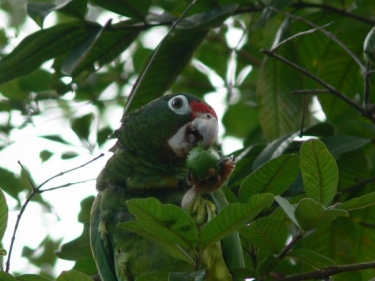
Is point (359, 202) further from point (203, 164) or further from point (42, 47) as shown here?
point (42, 47)

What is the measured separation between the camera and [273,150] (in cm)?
188

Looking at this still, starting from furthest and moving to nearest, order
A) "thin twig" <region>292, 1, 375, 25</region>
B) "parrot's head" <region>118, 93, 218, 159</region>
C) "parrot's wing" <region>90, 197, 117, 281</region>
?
"thin twig" <region>292, 1, 375, 25</region>, "parrot's head" <region>118, 93, 218, 159</region>, "parrot's wing" <region>90, 197, 117, 281</region>

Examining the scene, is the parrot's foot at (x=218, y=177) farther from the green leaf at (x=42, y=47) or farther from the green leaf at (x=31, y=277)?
the green leaf at (x=42, y=47)

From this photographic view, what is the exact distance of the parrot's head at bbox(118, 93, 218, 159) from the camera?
74.5 inches

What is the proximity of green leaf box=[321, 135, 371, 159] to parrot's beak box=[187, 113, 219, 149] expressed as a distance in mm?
320

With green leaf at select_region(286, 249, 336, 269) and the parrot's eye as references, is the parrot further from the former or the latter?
green leaf at select_region(286, 249, 336, 269)

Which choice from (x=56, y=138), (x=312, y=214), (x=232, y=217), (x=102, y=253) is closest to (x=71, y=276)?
(x=232, y=217)

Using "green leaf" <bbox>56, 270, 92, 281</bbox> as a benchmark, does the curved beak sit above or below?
above

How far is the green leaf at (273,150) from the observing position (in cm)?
184

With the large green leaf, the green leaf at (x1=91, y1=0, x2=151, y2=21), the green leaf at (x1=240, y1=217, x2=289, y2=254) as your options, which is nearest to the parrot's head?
the large green leaf

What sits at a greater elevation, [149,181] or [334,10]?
[334,10]

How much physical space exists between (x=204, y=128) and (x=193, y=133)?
0.08 metres

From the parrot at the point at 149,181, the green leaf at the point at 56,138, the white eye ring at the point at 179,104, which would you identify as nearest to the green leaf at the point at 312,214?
the parrot at the point at 149,181

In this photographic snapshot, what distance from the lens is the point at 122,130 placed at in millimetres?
2004
